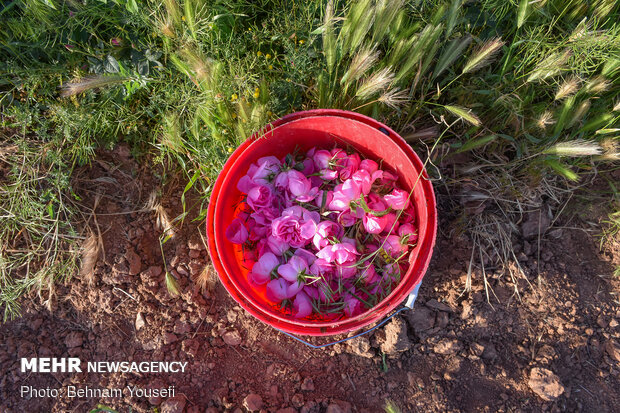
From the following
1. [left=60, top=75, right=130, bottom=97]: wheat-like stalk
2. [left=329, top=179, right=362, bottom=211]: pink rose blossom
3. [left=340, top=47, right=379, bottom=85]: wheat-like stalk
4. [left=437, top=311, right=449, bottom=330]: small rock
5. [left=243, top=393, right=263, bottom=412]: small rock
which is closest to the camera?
[left=340, top=47, right=379, bottom=85]: wheat-like stalk

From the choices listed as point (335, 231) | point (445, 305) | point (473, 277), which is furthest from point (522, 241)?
point (335, 231)

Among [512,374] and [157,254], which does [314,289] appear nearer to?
[157,254]

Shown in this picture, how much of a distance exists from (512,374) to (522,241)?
66 cm

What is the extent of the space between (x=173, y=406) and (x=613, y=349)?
2.13 metres

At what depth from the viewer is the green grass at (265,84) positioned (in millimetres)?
1949

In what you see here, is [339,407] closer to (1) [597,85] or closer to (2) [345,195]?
(2) [345,195]

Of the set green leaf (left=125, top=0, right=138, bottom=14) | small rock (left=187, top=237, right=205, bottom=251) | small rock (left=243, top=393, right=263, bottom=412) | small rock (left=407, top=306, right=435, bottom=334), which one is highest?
green leaf (left=125, top=0, right=138, bottom=14)

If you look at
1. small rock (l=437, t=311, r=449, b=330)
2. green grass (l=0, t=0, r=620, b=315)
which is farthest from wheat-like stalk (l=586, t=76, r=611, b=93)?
Answer: small rock (l=437, t=311, r=449, b=330)

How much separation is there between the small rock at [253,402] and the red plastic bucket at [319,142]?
44cm

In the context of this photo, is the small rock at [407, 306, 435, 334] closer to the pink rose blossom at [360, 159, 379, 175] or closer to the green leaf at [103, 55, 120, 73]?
the pink rose blossom at [360, 159, 379, 175]

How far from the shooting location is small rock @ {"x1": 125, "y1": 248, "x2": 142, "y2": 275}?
7.55ft

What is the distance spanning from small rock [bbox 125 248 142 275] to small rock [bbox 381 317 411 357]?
128cm

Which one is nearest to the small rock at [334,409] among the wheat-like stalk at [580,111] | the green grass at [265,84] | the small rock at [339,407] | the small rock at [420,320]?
the small rock at [339,407]

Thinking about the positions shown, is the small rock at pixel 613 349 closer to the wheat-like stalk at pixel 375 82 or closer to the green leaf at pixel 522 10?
the green leaf at pixel 522 10
